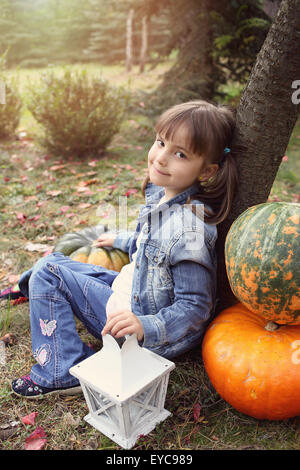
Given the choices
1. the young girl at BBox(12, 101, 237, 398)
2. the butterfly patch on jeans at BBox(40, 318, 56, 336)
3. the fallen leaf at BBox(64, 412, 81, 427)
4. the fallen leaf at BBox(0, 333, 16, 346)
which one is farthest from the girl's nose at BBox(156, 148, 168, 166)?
the fallen leaf at BBox(0, 333, 16, 346)

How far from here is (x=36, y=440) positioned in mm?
1646

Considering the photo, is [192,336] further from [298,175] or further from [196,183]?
[298,175]

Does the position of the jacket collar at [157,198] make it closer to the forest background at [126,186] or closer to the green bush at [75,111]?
the forest background at [126,186]

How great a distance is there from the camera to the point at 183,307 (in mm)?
1687

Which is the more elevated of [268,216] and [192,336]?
[268,216]

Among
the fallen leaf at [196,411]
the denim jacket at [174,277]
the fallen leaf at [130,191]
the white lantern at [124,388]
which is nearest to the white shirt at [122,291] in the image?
the denim jacket at [174,277]

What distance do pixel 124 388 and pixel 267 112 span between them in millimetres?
1319

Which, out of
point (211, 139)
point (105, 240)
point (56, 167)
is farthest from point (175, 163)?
point (56, 167)

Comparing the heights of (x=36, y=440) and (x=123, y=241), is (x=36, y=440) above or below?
below

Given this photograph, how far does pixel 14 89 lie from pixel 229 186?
5.16 m

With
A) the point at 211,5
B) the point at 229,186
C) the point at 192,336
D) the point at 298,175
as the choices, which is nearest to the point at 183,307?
the point at 192,336

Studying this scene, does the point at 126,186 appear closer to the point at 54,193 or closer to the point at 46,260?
the point at 54,193

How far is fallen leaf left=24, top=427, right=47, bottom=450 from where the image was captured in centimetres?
162
